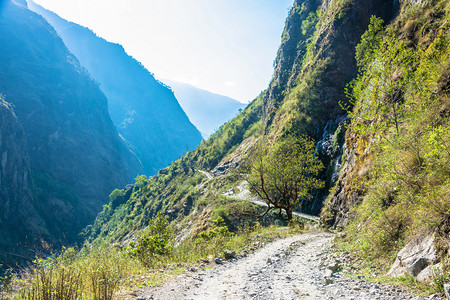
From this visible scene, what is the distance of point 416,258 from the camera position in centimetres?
600

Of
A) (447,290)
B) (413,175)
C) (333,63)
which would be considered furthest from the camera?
(333,63)

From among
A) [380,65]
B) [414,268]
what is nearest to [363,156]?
[380,65]

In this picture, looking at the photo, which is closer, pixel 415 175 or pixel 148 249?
pixel 415 175

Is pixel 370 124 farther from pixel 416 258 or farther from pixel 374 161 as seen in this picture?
pixel 416 258

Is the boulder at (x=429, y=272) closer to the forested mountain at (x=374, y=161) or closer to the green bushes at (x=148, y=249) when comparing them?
the forested mountain at (x=374, y=161)

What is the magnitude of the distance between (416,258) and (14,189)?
19833 cm

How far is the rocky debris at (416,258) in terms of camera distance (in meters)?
5.67

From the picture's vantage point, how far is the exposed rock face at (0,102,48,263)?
134 metres

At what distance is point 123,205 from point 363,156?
165 meters

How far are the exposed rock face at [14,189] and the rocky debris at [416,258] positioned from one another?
551 feet

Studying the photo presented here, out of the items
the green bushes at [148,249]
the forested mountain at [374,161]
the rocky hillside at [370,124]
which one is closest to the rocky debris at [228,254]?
the forested mountain at [374,161]

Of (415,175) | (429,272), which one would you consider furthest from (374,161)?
(429,272)

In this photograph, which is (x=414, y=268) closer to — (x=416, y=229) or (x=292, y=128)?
(x=416, y=229)

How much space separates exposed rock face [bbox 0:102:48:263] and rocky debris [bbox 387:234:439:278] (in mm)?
167832
